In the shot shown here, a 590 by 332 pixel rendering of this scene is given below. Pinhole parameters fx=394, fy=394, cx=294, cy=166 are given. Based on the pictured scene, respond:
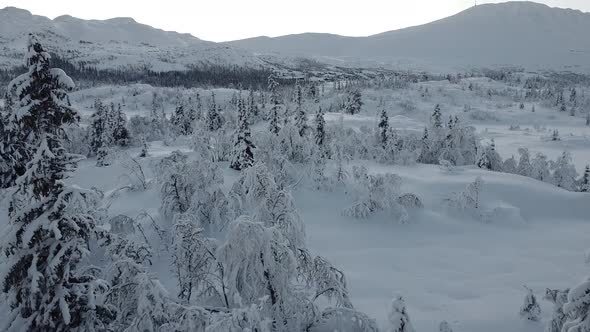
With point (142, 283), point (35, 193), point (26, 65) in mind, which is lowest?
point (142, 283)

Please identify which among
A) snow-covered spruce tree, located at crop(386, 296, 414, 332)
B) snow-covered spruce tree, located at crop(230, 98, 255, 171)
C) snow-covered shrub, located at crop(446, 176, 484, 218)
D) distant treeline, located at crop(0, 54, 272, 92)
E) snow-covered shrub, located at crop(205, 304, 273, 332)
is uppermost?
distant treeline, located at crop(0, 54, 272, 92)

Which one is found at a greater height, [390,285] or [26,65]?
[26,65]

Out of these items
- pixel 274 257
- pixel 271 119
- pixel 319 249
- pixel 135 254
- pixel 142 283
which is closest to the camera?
pixel 142 283

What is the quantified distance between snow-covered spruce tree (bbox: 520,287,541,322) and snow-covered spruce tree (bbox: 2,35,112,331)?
961 centimetres

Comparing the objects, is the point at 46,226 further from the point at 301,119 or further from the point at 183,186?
the point at 301,119

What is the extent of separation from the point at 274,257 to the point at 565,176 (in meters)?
33.5

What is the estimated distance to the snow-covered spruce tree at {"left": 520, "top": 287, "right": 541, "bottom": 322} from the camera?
982 centimetres

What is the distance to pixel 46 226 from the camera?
627cm

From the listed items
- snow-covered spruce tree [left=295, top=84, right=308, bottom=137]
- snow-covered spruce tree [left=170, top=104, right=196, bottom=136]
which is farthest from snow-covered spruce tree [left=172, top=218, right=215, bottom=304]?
snow-covered spruce tree [left=170, top=104, right=196, bottom=136]

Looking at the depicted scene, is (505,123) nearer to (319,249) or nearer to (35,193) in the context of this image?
(319,249)

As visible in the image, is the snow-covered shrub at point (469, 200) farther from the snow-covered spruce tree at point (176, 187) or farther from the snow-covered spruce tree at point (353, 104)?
the snow-covered spruce tree at point (353, 104)

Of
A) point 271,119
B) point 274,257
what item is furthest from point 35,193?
point 271,119

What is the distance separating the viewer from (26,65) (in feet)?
19.4

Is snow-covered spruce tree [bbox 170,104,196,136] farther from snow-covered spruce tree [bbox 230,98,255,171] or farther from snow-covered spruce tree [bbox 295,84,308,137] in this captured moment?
snow-covered spruce tree [bbox 230,98,255,171]
